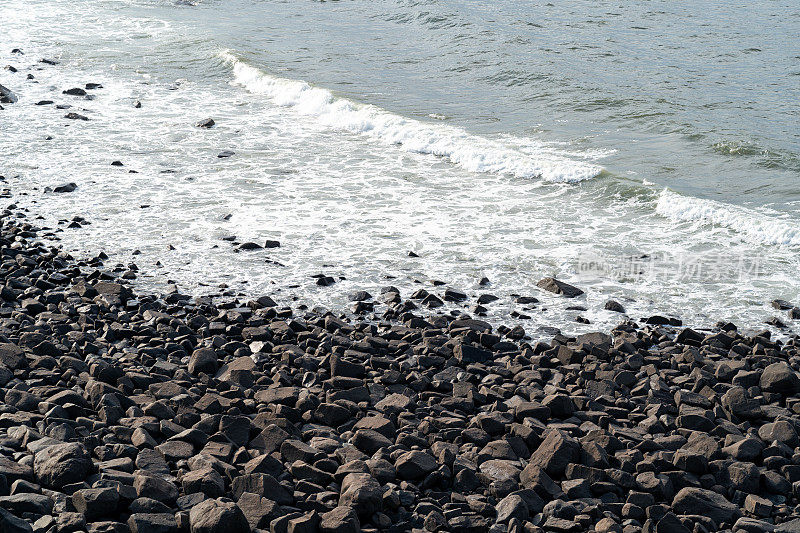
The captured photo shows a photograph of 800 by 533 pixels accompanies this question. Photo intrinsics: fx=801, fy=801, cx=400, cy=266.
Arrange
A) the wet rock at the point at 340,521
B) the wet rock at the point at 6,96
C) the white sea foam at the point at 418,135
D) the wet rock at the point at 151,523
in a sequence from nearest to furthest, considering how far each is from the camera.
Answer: the wet rock at the point at 151,523
the wet rock at the point at 340,521
the white sea foam at the point at 418,135
the wet rock at the point at 6,96

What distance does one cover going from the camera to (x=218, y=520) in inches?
183

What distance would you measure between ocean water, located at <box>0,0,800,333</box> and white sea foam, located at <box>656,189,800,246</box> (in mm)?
40

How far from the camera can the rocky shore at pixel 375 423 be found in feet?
16.6

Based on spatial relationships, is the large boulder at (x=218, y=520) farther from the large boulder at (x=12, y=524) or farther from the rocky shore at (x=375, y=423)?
the large boulder at (x=12, y=524)

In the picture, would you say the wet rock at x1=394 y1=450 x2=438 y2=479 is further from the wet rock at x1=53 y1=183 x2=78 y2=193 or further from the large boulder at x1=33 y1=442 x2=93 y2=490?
the wet rock at x1=53 y1=183 x2=78 y2=193

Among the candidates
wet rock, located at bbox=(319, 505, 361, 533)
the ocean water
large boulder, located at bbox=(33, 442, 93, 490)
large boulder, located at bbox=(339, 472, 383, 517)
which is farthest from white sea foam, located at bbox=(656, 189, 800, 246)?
large boulder, located at bbox=(33, 442, 93, 490)

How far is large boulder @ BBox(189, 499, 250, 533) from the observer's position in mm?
4645

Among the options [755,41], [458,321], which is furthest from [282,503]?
[755,41]

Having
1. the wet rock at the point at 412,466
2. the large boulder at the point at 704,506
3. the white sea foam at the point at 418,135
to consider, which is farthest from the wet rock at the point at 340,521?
the white sea foam at the point at 418,135

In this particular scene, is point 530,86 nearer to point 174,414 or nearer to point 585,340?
point 585,340

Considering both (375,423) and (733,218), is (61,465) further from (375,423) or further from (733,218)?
(733,218)

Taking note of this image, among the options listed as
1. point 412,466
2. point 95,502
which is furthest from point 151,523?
point 412,466

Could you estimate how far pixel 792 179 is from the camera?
1427 centimetres

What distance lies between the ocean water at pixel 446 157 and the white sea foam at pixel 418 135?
7cm
